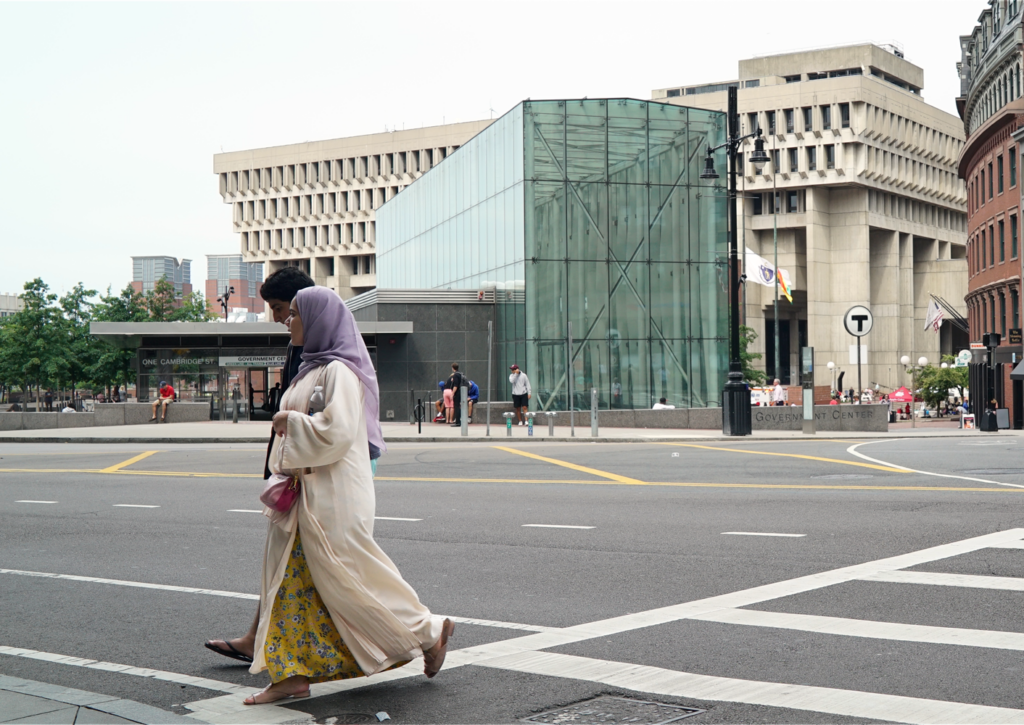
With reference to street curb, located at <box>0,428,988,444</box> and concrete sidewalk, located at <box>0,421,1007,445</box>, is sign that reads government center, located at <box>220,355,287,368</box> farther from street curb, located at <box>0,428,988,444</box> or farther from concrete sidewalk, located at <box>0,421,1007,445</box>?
street curb, located at <box>0,428,988,444</box>

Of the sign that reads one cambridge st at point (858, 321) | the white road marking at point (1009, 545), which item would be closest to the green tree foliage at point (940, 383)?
the sign that reads one cambridge st at point (858, 321)

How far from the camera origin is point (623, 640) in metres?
6.19

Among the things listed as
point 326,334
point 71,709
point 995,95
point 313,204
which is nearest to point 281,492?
point 326,334

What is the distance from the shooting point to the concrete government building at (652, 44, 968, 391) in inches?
3541

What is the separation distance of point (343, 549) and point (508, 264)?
38628 millimetres

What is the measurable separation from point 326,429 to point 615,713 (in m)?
1.71

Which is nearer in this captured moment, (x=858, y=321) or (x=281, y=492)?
(x=281, y=492)

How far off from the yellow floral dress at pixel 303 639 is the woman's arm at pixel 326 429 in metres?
0.48

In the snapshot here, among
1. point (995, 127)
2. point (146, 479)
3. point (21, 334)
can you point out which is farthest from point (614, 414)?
point (21, 334)

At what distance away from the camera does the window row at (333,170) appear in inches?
4158

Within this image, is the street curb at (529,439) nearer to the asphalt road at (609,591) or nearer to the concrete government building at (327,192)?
the asphalt road at (609,591)

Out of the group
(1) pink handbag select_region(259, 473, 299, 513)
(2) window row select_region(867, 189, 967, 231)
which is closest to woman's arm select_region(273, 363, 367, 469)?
(1) pink handbag select_region(259, 473, 299, 513)

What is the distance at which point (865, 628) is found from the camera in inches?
249

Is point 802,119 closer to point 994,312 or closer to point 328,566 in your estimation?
point 994,312
